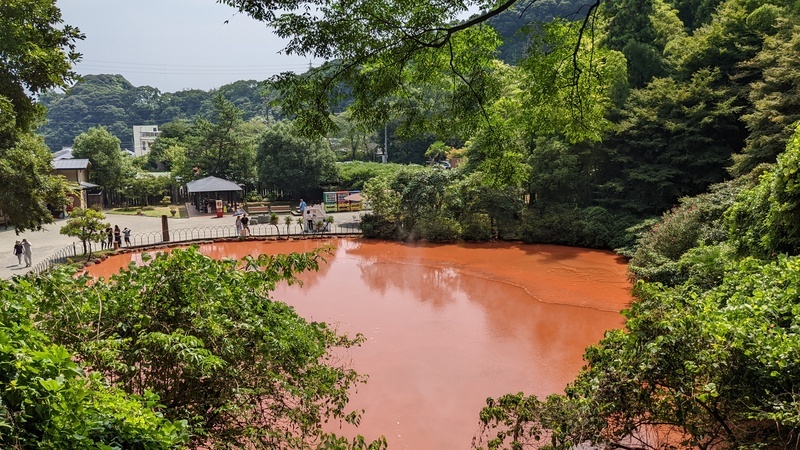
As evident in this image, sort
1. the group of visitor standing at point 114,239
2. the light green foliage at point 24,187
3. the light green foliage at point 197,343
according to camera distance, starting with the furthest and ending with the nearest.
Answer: the group of visitor standing at point 114,239 < the light green foliage at point 24,187 < the light green foliage at point 197,343

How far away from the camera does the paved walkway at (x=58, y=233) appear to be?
15.0 meters

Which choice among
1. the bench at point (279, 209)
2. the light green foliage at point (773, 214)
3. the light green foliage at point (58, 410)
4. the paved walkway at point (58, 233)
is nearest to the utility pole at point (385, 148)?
the bench at point (279, 209)

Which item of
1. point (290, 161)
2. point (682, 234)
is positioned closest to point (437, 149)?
point (290, 161)

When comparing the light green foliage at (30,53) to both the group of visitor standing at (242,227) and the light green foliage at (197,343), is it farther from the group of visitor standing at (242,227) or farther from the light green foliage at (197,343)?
the group of visitor standing at (242,227)

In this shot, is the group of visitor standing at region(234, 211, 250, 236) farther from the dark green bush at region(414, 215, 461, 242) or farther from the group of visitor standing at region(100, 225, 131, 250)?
the dark green bush at region(414, 215, 461, 242)

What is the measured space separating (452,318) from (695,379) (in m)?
7.15

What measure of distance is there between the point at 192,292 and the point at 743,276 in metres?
5.14

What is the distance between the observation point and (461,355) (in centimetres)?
852

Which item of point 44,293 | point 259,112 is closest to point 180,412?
point 44,293

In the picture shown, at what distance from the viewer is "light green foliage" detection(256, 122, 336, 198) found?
2814 centimetres

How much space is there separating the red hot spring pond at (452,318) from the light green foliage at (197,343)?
2.81 m

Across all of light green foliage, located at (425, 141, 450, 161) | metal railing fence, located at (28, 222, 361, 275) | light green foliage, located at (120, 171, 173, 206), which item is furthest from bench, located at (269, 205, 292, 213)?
light green foliage, located at (120, 171, 173, 206)

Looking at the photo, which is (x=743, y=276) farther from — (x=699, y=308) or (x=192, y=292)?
(x=192, y=292)

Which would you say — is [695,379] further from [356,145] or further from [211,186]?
[356,145]
